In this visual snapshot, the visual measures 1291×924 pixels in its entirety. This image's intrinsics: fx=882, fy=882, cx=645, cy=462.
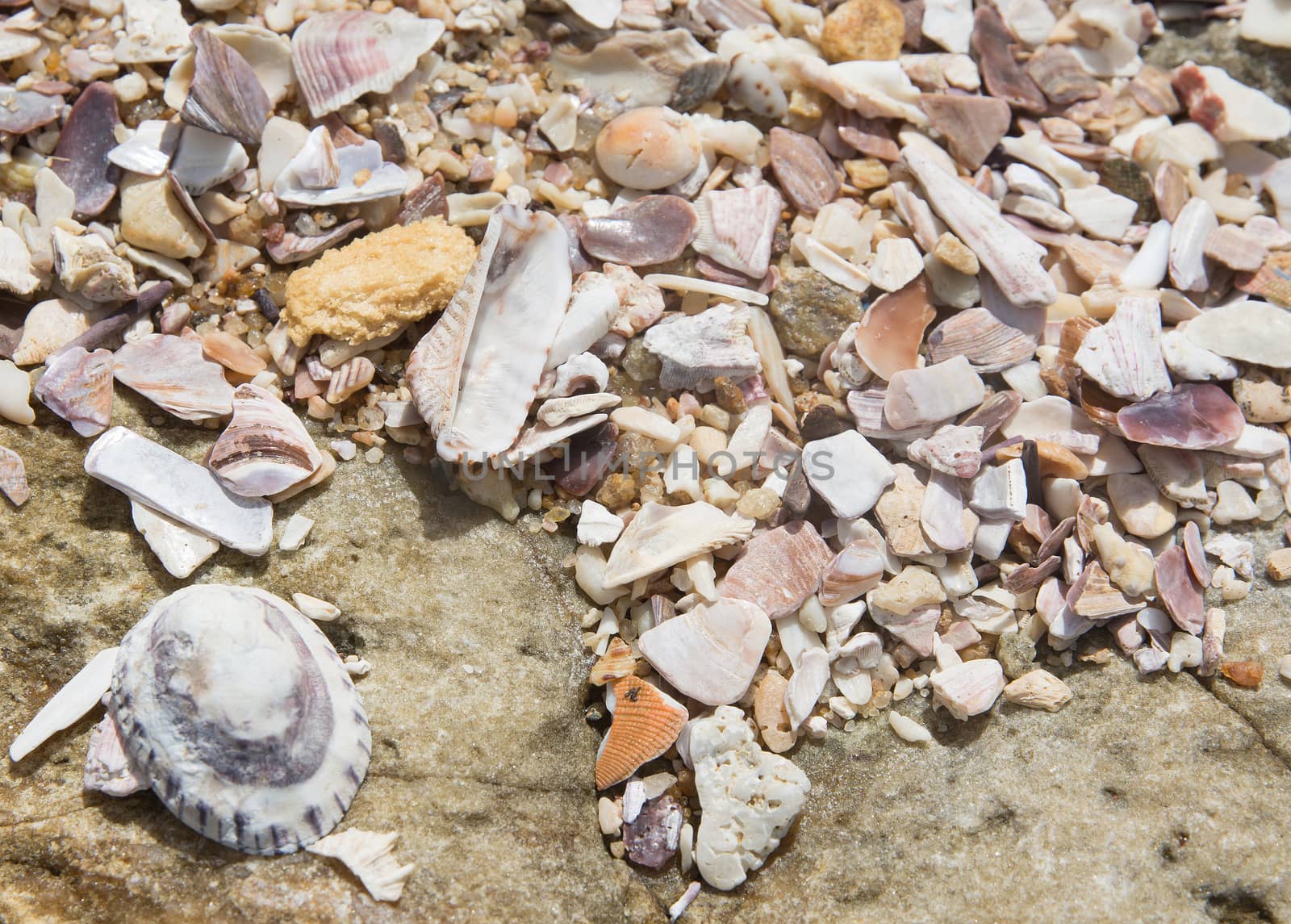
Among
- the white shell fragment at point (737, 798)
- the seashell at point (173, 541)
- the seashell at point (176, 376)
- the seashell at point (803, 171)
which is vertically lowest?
the white shell fragment at point (737, 798)

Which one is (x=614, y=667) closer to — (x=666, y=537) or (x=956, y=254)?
(x=666, y=537)

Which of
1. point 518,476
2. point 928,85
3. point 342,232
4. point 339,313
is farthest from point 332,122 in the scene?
point 928,85

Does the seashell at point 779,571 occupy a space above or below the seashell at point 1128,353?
below

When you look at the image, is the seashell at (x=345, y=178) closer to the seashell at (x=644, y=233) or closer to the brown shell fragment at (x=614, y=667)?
the seashell at (x=644, y=233)

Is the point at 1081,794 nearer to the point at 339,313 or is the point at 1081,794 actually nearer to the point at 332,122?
the point at 339,313

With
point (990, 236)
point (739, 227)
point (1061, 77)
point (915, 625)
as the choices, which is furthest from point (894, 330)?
point (1061, 77)

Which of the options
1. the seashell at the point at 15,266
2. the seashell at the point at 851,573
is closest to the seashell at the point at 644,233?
the seashell at the point at 851,573
